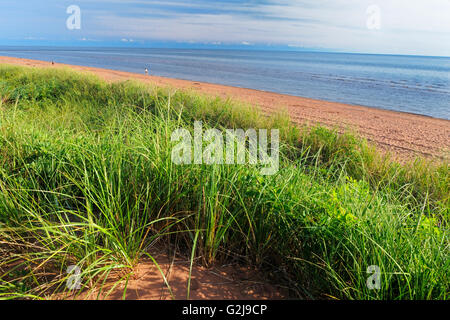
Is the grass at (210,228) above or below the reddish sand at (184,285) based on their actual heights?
above

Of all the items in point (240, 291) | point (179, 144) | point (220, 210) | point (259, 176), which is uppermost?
point (179, 144)

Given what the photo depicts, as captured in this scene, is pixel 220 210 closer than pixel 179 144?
Yes

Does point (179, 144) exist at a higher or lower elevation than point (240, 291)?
higher

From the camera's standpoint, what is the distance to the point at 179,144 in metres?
2.68

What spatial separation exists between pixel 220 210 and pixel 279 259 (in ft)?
1.83

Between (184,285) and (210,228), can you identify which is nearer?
(184,285)

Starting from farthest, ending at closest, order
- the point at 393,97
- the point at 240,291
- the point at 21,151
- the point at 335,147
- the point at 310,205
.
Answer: the point at 393,97 → the point at 335,147 → the point at 21,151 → the point at 310,205 → the point at 240,291

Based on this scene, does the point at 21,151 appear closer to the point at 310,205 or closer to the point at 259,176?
the point at 259,176

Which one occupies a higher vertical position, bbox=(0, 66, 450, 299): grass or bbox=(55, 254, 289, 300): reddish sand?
bbox=(0, 66, 450, 299): grass

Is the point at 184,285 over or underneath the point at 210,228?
underneath
